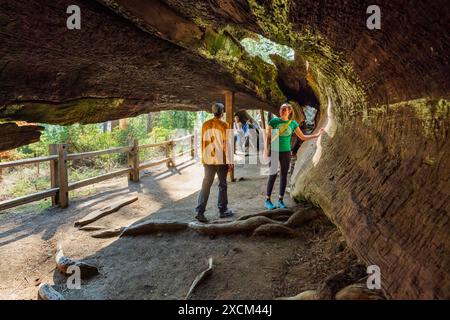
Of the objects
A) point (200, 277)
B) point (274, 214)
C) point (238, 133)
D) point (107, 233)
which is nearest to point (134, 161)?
point (107, 233)

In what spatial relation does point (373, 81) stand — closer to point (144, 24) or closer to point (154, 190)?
point (144, 24)

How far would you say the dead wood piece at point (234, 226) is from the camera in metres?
4.95

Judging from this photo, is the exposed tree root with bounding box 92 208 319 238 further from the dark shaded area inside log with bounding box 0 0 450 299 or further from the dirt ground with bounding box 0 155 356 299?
the dark shaded area inside log with bounding box 0 0 450 299

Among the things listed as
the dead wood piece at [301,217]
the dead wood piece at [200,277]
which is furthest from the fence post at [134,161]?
the dead wood piece at [200,277]

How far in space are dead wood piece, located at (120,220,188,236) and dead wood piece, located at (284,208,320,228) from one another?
6.32ft

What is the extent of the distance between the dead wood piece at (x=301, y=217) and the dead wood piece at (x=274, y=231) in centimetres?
19

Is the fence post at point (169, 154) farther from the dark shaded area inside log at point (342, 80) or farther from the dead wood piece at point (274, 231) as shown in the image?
the dead wood piece at point (274, 231)

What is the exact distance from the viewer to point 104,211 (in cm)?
674

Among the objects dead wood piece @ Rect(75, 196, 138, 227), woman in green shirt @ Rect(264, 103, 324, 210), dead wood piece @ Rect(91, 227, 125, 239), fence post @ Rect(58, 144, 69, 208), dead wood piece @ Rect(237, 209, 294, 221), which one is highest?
woman in green shirt @ Rect(264, 103, 324, 210)

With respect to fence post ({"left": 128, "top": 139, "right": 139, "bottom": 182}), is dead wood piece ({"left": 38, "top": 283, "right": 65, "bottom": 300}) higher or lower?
lower

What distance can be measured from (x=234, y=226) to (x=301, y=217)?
3.88 feet

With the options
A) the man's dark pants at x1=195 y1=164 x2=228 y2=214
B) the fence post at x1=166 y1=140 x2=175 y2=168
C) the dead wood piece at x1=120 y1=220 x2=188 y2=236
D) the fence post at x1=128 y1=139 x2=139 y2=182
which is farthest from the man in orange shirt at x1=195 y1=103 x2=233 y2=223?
the fence post at x1=166 y1=140 x2=175 y2=168

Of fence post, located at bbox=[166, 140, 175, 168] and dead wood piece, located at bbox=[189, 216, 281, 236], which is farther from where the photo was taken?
fence post, located at bbox=[166, 140, 175, 168]

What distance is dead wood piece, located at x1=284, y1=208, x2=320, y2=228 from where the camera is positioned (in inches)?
193
